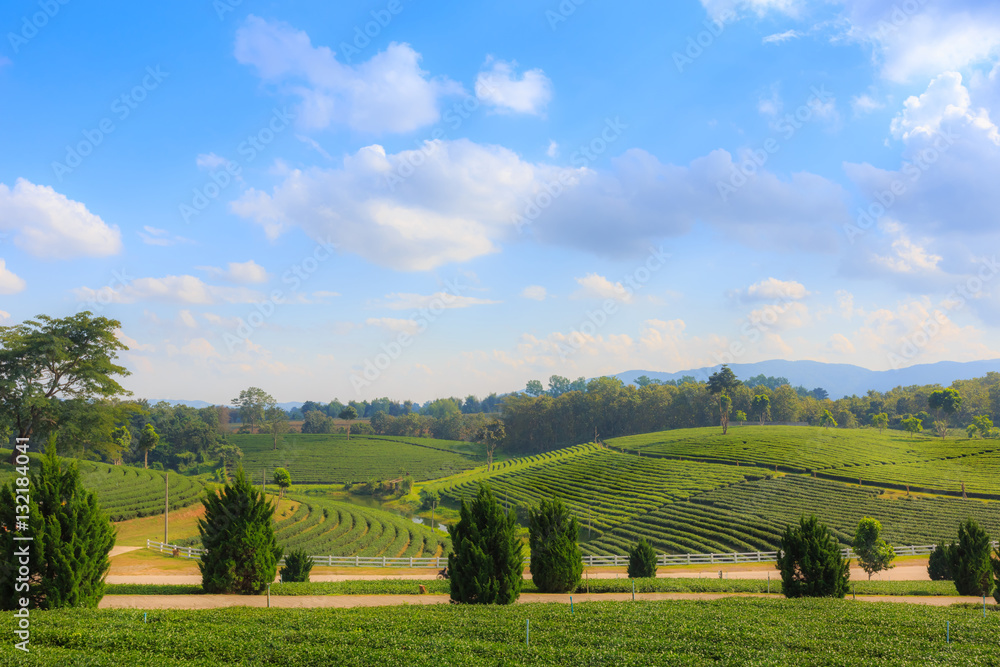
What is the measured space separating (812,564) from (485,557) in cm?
1106

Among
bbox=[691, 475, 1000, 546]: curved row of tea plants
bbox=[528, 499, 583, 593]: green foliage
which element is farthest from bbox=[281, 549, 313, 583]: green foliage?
bbox=[691, 475, 1000, 546]: curved row of tea plants

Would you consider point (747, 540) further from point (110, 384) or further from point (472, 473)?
point (472, 473)

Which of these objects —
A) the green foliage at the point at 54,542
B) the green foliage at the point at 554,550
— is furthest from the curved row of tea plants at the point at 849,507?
the green foliage at the point at 54,542

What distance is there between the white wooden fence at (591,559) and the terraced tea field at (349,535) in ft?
16.2

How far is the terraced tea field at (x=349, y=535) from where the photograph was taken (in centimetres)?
3809

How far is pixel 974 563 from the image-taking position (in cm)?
2141

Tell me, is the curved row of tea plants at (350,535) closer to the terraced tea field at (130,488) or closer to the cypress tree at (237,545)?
the terraced tea field at (130,488)

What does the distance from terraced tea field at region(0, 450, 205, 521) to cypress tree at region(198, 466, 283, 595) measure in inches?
1028

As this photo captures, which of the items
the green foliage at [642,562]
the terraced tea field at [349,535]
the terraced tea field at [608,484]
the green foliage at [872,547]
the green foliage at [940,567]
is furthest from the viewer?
the terraced tea field at [608,484]

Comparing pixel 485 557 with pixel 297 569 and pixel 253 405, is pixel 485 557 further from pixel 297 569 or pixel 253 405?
pixel 253 405

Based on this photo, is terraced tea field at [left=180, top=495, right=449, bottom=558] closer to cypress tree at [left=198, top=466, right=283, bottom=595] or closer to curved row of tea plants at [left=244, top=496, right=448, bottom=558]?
curved row of tea plants at [left=244, top=496, right=448, bottom=558]

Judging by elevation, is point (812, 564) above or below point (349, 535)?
above

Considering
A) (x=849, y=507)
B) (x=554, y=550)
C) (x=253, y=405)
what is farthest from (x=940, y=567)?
(x=253, y=405)

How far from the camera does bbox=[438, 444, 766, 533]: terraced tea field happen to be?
5469cm
